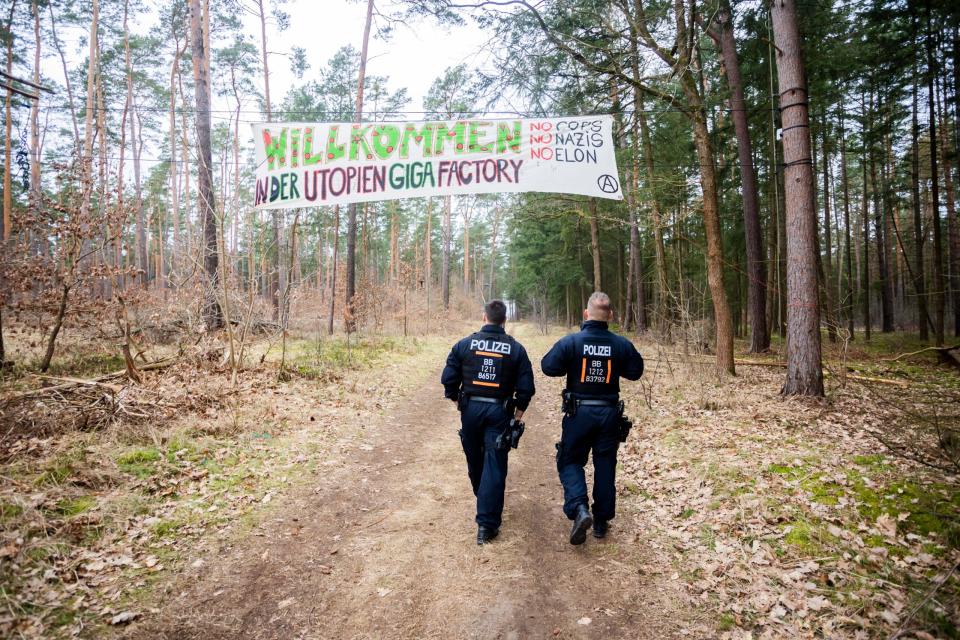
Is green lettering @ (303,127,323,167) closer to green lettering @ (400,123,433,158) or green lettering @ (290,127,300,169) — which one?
green lettering @ (290,127,300,169)

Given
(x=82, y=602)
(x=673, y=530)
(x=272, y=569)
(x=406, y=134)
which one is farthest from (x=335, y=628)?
(x=406, y=134)

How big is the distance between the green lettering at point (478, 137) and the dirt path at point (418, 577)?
5.21 m

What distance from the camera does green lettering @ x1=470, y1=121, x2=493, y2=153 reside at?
24.6ft

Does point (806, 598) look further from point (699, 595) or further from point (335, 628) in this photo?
point (335, 628)

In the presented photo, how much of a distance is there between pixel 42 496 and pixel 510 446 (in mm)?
4312

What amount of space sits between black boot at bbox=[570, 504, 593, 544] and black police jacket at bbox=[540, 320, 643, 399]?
3.35 ft

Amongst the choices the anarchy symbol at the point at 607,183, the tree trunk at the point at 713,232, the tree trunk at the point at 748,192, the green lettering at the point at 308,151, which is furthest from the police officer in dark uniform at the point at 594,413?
the tree trunk at the point at 748,192

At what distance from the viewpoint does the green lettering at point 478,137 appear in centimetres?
751

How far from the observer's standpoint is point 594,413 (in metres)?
4.22

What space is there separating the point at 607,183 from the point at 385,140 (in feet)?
12.3

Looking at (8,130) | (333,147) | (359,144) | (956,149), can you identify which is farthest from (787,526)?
(8,130)

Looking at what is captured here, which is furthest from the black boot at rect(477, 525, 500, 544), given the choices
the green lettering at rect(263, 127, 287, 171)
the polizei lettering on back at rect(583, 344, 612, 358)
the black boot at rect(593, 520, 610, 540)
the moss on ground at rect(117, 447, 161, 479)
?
the green lettering at rect(263, 127, 287, 171)

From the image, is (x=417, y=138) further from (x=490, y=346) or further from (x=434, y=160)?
(x=490, y=346)

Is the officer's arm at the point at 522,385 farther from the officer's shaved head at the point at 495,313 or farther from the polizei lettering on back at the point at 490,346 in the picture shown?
the officer's shaved head at the point at 495,313
